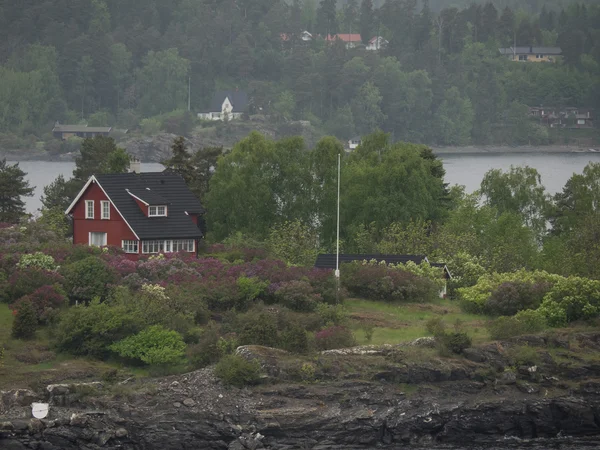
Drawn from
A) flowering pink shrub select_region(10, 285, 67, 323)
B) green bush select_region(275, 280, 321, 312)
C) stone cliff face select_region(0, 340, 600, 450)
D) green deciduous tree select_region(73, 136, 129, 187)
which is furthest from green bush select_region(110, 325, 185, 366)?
green deciduous tree select_region(73, 136, 129, 187)

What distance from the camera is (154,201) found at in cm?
6228

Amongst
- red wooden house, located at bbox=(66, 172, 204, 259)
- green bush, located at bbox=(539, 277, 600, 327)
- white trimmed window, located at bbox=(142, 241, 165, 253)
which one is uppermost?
red wooden house, located at bbox=(66, 172, 204, 259)

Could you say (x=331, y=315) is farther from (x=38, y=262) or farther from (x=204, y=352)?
(x=38, y=262)

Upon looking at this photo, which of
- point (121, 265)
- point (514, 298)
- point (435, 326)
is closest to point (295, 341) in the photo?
point (435, 326)

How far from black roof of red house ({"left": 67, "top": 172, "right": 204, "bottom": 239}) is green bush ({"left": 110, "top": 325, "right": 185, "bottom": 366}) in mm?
12496

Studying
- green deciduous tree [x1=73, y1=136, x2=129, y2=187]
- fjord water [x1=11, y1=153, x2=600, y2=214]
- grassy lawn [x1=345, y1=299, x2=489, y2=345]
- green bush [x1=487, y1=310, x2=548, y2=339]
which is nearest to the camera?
green bush [x1=487, y1=310, x2=548, y2=339]

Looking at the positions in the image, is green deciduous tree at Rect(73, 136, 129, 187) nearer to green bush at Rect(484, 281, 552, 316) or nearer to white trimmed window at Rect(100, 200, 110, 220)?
white trimmed window at Rect(100, 200, 110, 220)

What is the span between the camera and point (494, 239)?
237ft

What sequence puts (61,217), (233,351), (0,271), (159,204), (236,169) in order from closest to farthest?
(233,351), (0,271), (159,204), (61,217), (236,169)

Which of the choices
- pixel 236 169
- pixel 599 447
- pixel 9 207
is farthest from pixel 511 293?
pixel 9 207

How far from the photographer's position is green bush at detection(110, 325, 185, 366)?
4806cm

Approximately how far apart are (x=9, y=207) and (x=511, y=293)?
28.4 meters

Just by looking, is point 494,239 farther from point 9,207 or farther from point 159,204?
point 9,207

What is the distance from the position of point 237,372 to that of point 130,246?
54.0 feet
